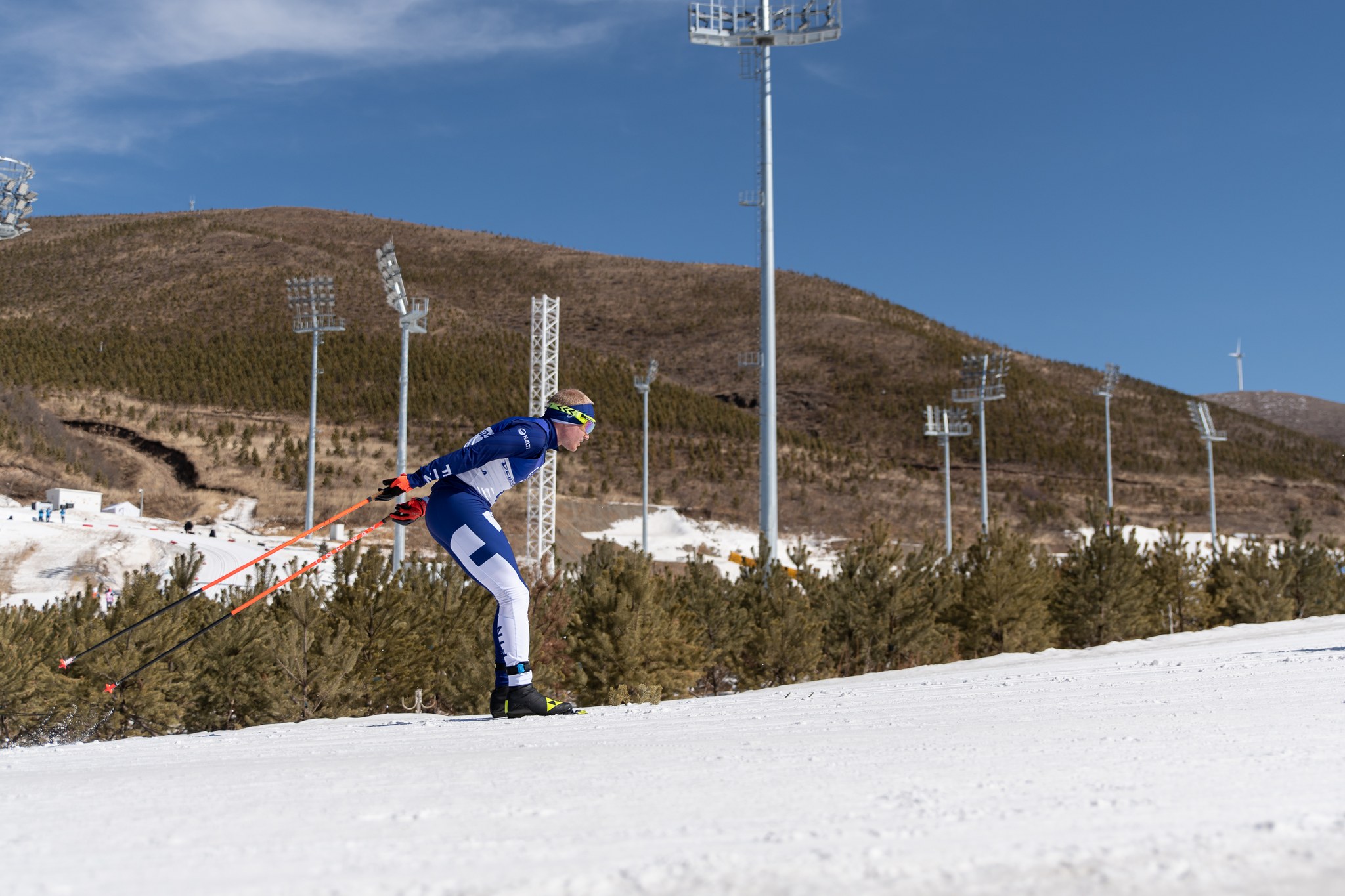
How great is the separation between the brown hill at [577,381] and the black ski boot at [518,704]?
133 feet

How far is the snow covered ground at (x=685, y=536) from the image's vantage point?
51.3 meters

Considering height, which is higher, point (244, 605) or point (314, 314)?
point (314, 314)

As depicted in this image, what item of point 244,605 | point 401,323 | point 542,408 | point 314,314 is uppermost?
point 314,314

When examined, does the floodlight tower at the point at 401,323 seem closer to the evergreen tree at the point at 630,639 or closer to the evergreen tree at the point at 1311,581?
the evergreen tree at the point at 630,639

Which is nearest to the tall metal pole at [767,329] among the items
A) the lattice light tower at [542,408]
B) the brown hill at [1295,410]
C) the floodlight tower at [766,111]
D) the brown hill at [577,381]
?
the floodlight tower at [766,111]

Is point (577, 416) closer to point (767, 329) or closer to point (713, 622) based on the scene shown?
point (713, 622)

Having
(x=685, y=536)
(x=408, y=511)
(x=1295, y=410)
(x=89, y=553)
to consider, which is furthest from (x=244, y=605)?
(x=1295, y=410)

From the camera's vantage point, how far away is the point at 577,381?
279 feet

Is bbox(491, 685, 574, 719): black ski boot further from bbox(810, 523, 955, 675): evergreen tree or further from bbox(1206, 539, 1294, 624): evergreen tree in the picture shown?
bbox(1206, 539, 1294, 624): evergreen tree

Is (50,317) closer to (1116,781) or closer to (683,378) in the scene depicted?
(683,378)

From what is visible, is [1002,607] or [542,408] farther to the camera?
[542,408]

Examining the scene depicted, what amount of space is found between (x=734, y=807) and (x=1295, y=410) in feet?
638

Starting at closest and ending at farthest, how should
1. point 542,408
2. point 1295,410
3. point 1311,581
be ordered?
1. point 1311,581
2. point 542,408
3. point 1295,410

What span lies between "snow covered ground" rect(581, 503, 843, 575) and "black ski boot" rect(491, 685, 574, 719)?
4292cm
